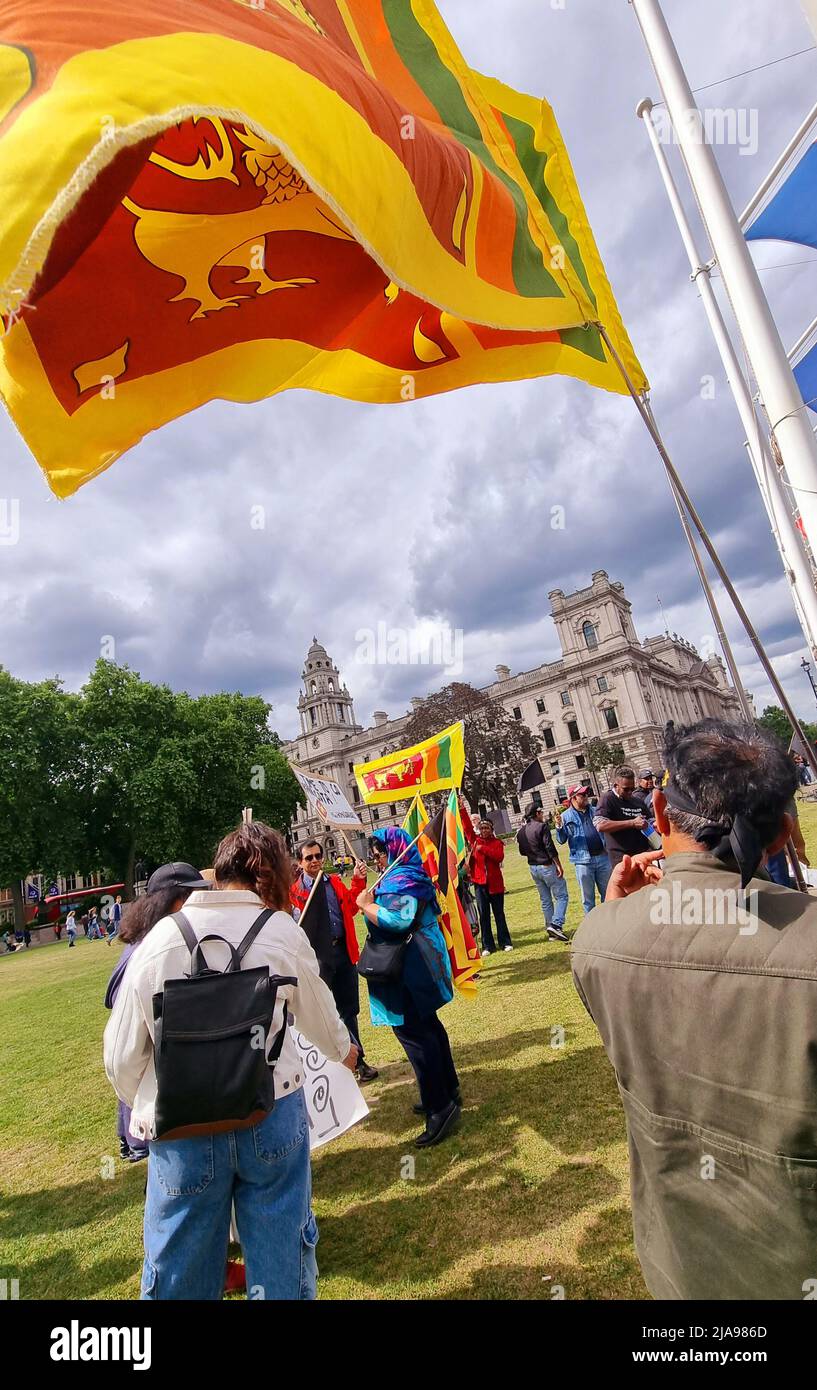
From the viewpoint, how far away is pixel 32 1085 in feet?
24.7

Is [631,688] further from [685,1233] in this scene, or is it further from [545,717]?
[685,1233]

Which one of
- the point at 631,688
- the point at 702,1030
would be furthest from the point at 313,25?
the point at 631,688

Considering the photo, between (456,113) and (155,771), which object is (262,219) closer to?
(456,113)

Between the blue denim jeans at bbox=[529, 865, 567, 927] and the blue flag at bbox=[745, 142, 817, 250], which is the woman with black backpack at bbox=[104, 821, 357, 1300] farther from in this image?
the blue denim jeans at bbox=[529, 865, 567, 927]

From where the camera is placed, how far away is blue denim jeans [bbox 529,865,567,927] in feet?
30.5

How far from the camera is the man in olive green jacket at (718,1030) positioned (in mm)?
1397

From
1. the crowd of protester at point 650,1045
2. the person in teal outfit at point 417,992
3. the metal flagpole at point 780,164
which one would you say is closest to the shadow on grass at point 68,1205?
the person in teal outfit at point 417,992

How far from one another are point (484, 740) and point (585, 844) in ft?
148

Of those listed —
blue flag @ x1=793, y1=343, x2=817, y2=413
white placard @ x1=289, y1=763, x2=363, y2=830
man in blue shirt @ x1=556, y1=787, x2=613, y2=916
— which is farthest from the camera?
man in blue shirt @ x1=556, y1=787, x2=613, y2=916

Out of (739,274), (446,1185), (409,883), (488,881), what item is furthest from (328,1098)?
(488,881)

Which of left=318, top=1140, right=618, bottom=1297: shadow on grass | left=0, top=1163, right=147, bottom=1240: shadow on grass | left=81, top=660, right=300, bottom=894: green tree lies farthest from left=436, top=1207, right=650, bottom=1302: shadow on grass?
left=81, top=660, right=300, bottom=894: green tree

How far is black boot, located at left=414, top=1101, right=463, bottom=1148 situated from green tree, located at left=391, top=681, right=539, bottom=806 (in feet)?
153

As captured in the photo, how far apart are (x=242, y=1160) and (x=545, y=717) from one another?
6923 cm

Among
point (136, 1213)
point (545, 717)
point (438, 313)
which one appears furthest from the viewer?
point (545, 717)
